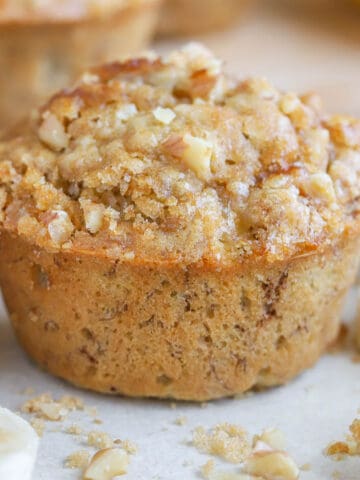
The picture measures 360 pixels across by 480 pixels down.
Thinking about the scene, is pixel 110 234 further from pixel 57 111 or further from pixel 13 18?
pixel 13 18

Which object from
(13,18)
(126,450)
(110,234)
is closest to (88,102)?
(110,234)

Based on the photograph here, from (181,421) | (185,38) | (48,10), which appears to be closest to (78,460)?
(181,421)

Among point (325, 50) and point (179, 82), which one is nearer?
point (179, 82)

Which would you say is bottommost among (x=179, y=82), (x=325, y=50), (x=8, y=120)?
(x=8, y=120)

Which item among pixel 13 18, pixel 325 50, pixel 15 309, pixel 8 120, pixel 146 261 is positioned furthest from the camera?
pixel 325 50

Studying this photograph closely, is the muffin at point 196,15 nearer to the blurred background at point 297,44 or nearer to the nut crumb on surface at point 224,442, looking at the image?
the blurred background at point 297,44

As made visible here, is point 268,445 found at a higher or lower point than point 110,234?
lower

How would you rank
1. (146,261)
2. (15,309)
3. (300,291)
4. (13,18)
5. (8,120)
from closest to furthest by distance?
(146,261), (300,291), (15,309), (13,18), (8,120)

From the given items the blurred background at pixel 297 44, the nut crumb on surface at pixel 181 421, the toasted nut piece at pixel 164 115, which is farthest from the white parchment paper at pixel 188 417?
the blurred background at pixel 297 44
